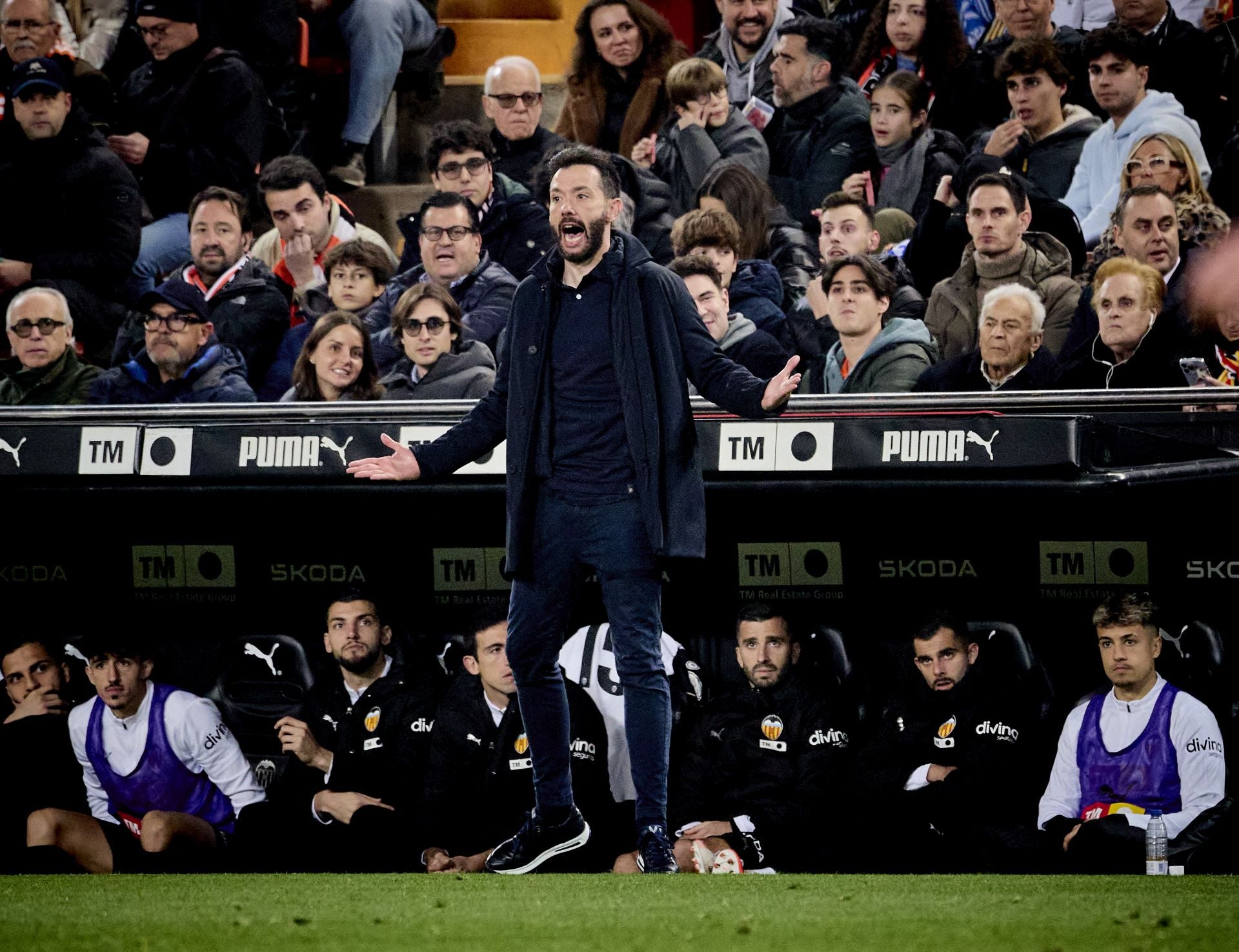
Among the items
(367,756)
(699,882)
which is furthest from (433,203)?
(699,882)

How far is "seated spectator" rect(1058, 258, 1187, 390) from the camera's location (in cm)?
611

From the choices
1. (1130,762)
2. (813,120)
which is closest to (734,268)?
(813,120)

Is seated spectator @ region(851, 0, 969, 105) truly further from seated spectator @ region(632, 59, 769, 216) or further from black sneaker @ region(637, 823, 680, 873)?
black sneaker @ region(637, 823, 680, 873)

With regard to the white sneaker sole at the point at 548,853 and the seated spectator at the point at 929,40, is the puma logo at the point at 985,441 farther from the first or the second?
the seated spectator at the point at 929,40

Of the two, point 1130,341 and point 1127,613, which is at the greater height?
point 1130,341

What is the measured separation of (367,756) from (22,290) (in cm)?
279

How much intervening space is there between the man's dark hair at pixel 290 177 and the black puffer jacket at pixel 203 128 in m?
0.72

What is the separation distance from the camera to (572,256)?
188 inches

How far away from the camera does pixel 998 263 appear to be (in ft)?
21.9

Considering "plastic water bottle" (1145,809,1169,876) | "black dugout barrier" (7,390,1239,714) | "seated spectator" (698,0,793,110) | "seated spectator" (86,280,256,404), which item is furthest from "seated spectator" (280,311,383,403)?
"plastic water bottle" (1145,809,1169,876)

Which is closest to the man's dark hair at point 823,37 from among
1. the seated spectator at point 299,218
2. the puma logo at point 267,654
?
the seated spectator at point 299,218

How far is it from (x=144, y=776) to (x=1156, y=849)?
371 centimetres

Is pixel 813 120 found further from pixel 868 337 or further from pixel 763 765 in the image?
pixel 763 765

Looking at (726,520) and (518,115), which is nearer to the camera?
(726,520)
